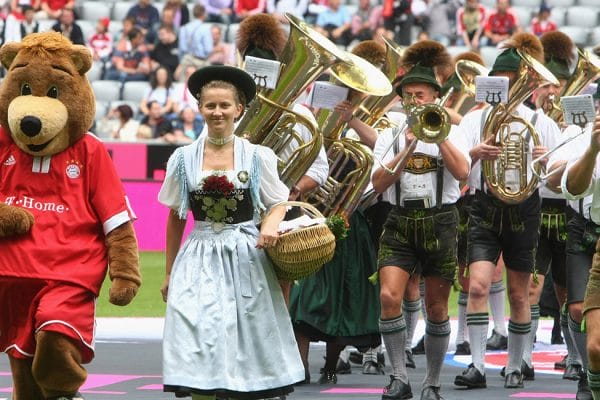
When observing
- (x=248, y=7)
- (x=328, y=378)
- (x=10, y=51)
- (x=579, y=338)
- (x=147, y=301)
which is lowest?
(x=147, y=301)

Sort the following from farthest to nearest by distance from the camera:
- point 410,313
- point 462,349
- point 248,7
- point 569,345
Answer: point 248,7 → point 462,349 → point 410,313 → point 569,345

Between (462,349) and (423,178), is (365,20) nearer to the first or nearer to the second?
(462,349)

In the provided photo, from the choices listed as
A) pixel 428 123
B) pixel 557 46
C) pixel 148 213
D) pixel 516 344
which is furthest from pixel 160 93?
pixel 428 123

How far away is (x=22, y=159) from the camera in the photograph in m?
7.75

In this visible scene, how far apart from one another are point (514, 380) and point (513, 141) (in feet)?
5.19

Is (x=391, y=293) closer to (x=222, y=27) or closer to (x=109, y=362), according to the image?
(x=109, y=362)

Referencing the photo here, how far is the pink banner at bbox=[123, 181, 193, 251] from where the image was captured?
19.0m

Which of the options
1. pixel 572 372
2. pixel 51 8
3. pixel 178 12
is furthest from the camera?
pixel 51 8

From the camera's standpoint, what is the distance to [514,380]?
1016 centimetres

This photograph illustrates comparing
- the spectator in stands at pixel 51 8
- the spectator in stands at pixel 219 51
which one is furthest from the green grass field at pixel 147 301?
the spectator in stands at pixel 51 8

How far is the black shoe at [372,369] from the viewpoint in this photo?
1112 centimetres

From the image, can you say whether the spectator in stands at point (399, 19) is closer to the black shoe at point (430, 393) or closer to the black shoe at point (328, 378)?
the black shoe at point (328, 378)

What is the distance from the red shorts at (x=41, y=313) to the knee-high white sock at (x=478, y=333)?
3335 millimetres

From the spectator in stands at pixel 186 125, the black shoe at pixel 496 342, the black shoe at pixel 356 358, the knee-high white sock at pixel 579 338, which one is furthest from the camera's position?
the spectator in stands at pixel 186 125
